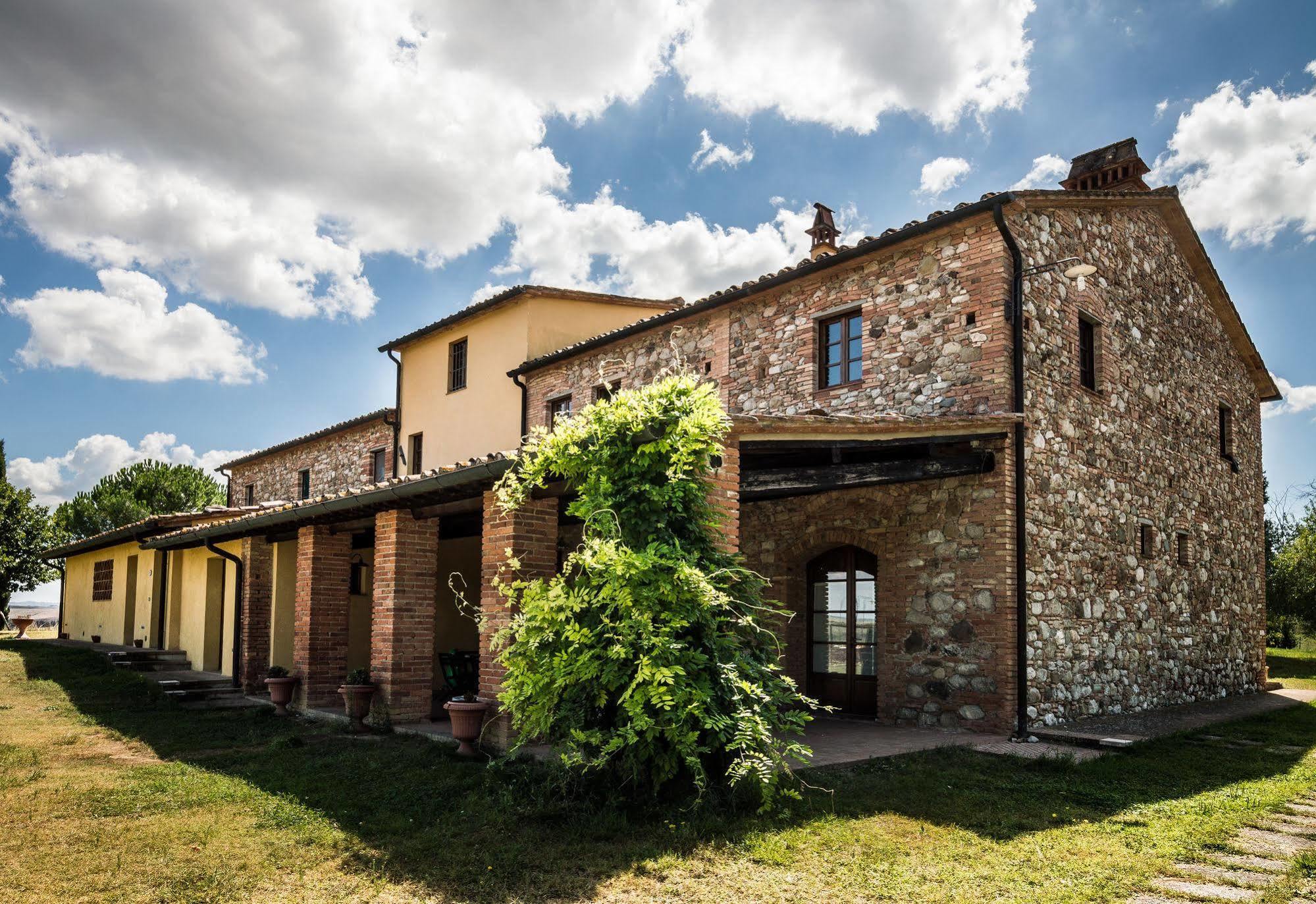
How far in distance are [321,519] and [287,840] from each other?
5.53 meters

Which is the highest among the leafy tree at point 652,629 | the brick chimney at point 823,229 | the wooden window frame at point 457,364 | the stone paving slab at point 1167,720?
the brick chimney at point 823,229

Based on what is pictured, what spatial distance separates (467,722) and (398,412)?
12.2m

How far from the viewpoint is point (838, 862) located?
461cm

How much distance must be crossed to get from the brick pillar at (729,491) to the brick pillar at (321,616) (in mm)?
5889

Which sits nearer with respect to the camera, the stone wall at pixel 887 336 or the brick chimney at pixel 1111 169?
the stone wall at pixel 887 336

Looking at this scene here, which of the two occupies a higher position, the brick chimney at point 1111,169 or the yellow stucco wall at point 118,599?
the brick chimney at point 1111,169

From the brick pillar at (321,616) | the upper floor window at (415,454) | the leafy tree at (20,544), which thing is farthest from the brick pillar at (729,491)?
the leafy tree at (20,544)

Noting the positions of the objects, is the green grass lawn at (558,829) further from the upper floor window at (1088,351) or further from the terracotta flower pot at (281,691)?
the upper floor window at (1088,351)

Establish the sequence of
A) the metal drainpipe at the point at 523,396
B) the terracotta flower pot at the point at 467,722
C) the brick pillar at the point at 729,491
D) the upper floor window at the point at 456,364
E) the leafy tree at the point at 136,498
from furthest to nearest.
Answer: the leafy tree at the point at 136,498 → the upper floor window at the point at 456,364 → the metal drainpipe at the point at 523,396 → the terracotta flower pot at the point at 467,722 → the brick pillar at the point at 729,491

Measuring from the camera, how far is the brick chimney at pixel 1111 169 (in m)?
12.3

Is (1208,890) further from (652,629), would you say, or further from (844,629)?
(844,629)

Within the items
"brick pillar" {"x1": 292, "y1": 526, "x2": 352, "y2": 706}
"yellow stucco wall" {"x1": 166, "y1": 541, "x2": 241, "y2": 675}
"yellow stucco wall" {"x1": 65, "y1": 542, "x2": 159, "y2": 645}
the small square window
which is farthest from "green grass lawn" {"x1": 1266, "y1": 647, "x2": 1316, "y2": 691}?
"yellow stucco wall" {"x1": 65, "y1": 542, "x2": 159, "y2": 645}

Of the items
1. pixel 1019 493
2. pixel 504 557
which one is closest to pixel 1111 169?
pixel 1019 493

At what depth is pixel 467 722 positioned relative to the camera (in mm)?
7008
